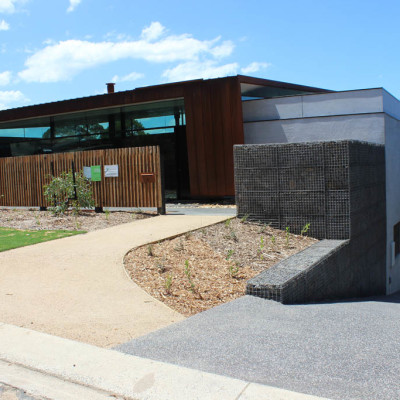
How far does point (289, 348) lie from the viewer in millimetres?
4387

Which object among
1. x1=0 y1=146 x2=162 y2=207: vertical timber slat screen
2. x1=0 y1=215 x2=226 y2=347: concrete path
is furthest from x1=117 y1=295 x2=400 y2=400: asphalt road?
x1=0 y1=146 x2=162 y2=207: vertical timber slat screen

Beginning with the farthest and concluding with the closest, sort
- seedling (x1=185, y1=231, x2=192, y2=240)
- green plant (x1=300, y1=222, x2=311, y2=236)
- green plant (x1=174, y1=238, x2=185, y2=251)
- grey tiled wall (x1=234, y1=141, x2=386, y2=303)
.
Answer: green plant (x1=300, y1=222, x2=311, y2=236)
grey tiled wall (x1=234, y1=141, x2=386, y2=303)
seedling (x1=185, y1=231, x2=192, y2=240)
green plant (x1=174, y1=238, x2=185, y2=251)

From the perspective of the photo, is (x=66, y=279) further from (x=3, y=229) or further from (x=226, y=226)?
(x=3, y=229)

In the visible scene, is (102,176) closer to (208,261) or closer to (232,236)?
(232,236)

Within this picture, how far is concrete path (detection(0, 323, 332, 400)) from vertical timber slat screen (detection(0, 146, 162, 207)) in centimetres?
1017

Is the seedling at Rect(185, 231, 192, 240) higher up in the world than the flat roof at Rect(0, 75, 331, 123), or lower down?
lower down

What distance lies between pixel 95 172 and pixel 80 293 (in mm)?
9540

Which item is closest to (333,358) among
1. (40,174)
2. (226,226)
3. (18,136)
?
(226,226)

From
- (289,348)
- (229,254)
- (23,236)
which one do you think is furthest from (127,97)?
(289,348)

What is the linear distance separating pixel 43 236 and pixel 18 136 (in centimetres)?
1856

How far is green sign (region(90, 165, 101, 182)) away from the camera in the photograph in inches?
607

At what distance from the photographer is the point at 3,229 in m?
11.8

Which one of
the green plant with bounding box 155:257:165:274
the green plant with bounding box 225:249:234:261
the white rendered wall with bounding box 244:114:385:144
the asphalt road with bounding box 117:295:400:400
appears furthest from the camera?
the white rendered wall with bounding box 244:114:385:144

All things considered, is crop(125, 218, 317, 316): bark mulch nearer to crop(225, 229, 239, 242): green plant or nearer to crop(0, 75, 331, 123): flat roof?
crop(225, 229, 239, 242): green plant
